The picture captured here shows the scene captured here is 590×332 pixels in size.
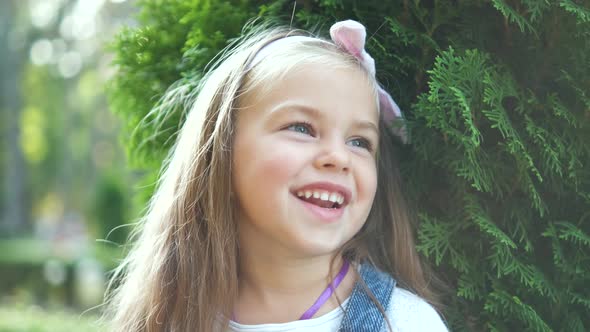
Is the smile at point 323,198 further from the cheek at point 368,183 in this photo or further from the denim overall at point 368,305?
the denim overall at point 368,305

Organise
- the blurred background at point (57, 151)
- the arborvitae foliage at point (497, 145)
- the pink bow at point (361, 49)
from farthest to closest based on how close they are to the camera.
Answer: the blurred background at point (57, 151)
the pink bow at point (361, 49)
the arborvitae foliage at point (497, 145)

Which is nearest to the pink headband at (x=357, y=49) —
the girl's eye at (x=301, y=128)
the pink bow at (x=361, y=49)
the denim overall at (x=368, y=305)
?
the pink bow at (x=361, y=49)

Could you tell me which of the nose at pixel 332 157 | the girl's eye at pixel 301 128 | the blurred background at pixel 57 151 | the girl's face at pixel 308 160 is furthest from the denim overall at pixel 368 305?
the blurred background at pixel 57 151

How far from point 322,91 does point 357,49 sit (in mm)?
207

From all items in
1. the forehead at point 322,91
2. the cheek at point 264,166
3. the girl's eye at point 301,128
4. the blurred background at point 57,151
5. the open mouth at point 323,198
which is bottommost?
the blurred background at point 57,151

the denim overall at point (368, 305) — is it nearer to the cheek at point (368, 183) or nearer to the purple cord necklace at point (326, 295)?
the purple cord necklace at point (326, 295)

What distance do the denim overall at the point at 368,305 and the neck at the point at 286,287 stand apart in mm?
65

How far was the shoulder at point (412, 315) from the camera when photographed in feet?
6.39

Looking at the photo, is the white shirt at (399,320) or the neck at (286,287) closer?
the white shirt at (399,320)

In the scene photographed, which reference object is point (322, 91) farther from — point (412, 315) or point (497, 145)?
point (412, 315)

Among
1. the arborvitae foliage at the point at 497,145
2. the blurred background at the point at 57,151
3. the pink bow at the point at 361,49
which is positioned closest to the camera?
the arborvitae foliage at the point at 497,145

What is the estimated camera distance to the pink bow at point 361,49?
202cm

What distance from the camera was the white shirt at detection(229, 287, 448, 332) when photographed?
1.95 meters

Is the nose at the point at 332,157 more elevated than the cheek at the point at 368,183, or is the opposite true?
the nose at the point at 332,157
